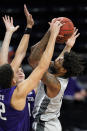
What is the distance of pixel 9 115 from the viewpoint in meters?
4.04

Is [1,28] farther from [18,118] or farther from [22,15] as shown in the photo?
[18,118]

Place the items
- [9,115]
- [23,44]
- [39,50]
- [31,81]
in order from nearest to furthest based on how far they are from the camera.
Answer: [31,81]
[9,115]
[39,50]
[23,44]

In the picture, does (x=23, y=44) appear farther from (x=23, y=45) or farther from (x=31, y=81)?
(x=31, y=81)

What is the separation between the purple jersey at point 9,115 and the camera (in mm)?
3988

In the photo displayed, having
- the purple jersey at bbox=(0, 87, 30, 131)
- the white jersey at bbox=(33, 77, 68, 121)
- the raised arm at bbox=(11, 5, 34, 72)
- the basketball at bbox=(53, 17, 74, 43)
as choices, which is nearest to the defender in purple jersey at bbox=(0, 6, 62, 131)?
the purple jersey at bbox=(0, 87, 30, 131)

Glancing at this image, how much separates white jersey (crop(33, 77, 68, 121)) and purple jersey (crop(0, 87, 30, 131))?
33 centimetres

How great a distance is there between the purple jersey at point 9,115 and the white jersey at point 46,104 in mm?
332

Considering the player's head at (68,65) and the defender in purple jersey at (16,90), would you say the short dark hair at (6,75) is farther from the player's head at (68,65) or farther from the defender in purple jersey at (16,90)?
the player's head at (68,65)

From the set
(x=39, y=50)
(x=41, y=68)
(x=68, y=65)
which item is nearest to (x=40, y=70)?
(x=41, y=68)

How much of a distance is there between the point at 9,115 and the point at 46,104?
22.9 inches

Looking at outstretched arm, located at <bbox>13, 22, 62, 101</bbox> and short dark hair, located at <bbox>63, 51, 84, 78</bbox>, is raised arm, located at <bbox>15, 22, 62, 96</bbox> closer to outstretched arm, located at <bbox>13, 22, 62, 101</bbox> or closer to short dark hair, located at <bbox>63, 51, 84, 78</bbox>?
outstretched arm, located at <bbox>13, 22, 62, 101</bbox>

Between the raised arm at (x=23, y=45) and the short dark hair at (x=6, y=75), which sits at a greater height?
the raised arm at (x=23, y=45)

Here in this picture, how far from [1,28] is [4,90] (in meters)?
5.76

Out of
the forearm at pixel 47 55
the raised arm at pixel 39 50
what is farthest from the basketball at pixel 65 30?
the forearm at pixel 47 55
